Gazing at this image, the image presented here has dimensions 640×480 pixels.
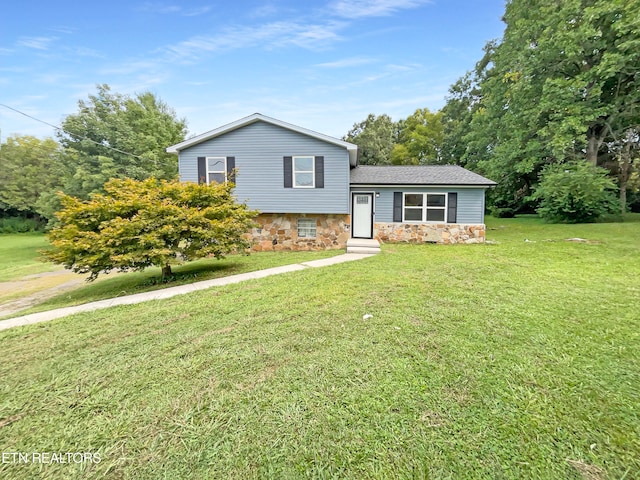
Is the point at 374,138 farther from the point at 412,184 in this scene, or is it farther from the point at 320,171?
the point at 320,171

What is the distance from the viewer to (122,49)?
481 inches

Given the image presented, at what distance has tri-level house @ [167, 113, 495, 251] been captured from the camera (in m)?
10.7

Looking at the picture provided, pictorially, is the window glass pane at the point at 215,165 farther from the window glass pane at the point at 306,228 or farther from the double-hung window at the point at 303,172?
the window glass pane at the point at 306,228

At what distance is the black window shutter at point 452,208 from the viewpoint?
1134 cm

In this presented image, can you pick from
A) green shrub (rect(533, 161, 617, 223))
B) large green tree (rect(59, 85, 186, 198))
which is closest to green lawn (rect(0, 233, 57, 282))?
large green tree (rect(59, 85, 186, 198))

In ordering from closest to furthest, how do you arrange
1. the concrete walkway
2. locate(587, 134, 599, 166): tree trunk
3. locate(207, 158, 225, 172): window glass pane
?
the concrete walkway
locate(207, 158, 225, 172): window glass pane
locate(587, 134, 599, 166): tree trunk

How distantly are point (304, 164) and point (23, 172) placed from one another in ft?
115

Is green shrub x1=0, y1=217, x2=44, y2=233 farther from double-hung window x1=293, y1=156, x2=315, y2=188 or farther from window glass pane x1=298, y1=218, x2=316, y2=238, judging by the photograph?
double-hung window x1=293, y1=156, x2=315, y2=188

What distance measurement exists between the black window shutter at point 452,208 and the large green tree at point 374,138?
51.4 feet

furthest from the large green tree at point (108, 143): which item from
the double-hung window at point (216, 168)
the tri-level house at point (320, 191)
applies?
the double-hung window at point (216, 168)

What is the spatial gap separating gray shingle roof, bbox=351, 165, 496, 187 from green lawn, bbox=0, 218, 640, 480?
7.06 m

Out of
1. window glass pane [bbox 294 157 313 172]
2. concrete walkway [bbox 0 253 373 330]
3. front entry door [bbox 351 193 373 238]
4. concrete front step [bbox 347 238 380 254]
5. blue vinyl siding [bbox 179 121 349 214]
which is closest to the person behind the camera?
concrete walkway [bbox 0 253 373 330]

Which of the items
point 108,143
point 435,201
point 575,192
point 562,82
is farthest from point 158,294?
point 108,143

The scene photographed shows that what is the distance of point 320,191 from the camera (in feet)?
35.5
